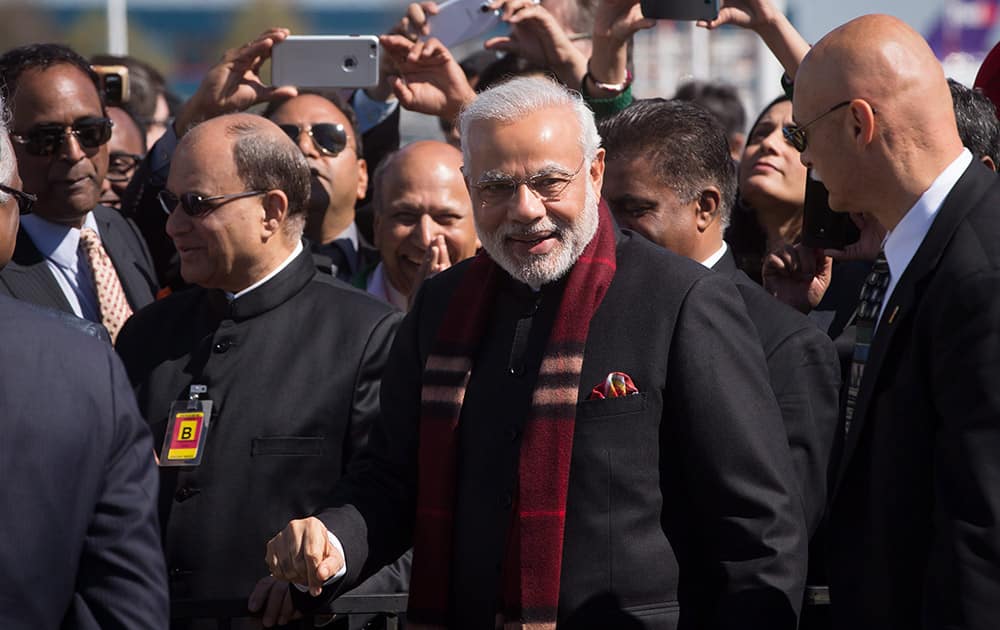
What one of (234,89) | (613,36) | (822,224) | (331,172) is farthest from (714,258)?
(234,89)

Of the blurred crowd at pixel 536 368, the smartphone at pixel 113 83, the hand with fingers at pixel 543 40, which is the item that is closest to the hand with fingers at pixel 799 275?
the blurred crowd at pixel 536 368

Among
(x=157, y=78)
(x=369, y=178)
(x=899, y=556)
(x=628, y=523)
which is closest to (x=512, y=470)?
(x=628, y=523)

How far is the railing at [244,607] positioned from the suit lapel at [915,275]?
4.06ft

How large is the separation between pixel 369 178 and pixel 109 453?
3.97 m

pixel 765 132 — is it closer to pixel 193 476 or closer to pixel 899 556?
pixel 193 476

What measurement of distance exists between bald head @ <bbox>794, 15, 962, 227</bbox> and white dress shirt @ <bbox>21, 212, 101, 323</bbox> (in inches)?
112

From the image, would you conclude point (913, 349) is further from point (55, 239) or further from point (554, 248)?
point (55, 239)

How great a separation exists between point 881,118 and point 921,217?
212 mm

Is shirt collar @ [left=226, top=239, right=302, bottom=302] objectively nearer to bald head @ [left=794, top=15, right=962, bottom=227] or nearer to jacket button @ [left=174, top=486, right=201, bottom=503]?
jacket button @ [left=174, top=486, right=201, bottom=503]

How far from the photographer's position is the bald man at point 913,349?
8.76 feet

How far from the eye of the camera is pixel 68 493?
8.87 ft

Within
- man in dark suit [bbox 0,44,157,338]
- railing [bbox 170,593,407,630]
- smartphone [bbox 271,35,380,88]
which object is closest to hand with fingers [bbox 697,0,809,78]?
smartphone [bbox 271,35,380,88]

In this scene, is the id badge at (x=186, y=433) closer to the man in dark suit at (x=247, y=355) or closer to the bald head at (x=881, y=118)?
the man in dark suit at (x=247, y=355)

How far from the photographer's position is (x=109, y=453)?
2.77 meters
